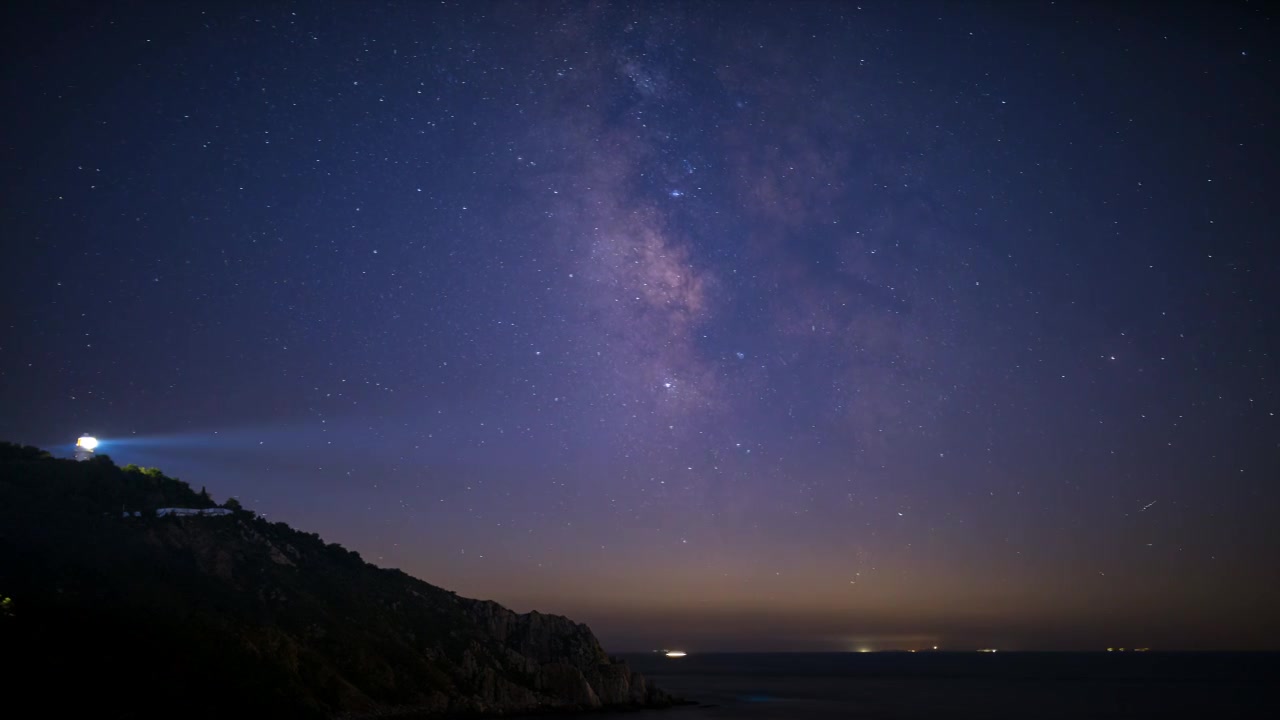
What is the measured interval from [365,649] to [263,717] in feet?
47.8

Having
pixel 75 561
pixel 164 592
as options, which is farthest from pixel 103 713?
pixel 75 561

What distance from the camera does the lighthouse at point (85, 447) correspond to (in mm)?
92062

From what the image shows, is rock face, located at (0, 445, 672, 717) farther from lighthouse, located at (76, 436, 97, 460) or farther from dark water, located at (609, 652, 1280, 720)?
dark water, located at (609, 652, 1280, 720)

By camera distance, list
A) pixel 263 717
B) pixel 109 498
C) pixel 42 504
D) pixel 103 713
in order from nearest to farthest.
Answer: pixel 103 713, pixel 263 717, pixel 42 504, pixel 109 498

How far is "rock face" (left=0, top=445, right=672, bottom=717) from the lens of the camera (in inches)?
2175

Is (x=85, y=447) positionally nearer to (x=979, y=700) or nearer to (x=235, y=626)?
(x=235, y=626)

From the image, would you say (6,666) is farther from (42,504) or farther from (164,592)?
(42,504)

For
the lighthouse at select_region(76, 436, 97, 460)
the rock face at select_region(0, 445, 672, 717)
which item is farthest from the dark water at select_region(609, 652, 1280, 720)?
the lighthouse at select_region(76, 436, 97, 460)

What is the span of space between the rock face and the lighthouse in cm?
307

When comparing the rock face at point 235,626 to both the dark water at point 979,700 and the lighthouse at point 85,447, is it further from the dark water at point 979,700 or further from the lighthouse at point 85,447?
the dark water at point 979,700

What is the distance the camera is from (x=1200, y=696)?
5723 inches

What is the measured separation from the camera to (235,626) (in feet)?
212

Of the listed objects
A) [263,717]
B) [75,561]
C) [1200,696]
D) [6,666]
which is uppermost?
[75,561]

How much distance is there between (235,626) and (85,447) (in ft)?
143
